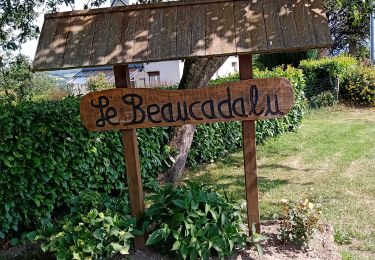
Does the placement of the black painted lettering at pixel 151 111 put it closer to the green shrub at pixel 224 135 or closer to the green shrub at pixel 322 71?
the green shrub at pixel 224 135

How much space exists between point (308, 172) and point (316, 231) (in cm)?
317

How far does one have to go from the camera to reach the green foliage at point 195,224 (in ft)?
12.2

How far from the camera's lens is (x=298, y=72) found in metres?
11.4

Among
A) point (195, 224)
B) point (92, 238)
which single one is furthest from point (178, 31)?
point (92, 238)

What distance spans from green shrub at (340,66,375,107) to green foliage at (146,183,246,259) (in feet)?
39.5

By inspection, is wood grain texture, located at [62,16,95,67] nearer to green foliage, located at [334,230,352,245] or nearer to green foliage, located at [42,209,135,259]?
green foliage, located at [42,209,135,259]

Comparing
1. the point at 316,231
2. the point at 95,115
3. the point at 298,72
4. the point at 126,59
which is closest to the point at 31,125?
the point at 95,115

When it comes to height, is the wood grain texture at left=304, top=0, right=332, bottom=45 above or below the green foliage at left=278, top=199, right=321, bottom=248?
above

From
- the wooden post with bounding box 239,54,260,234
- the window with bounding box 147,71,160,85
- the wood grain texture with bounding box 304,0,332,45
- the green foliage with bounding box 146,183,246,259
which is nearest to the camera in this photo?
the wood grain texture with bounding box 304,0,332,45

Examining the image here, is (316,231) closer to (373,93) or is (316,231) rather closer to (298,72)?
(298,72)

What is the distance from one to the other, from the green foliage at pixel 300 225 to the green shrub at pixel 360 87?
11629 mm

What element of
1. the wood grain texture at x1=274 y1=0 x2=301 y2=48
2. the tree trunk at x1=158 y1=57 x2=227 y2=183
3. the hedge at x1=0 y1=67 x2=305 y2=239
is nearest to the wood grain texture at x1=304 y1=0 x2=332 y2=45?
the wood grain texture at x1=274 y1=0 x2=301 y2=48

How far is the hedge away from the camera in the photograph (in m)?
4.68

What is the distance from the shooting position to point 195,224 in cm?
381
